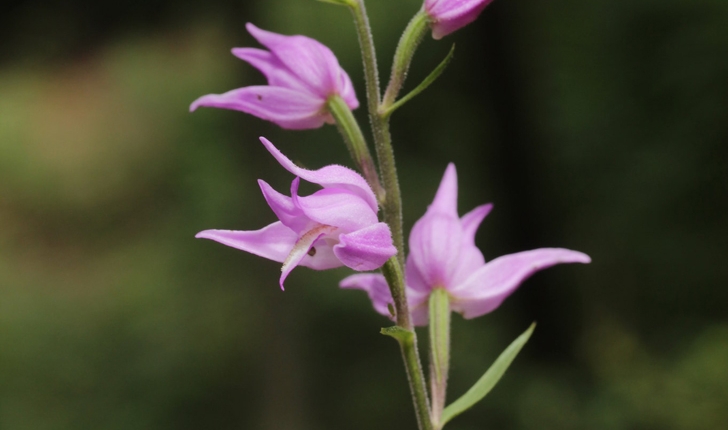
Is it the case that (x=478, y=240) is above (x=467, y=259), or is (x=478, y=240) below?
below

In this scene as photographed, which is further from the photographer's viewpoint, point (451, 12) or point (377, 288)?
point (377, 288)

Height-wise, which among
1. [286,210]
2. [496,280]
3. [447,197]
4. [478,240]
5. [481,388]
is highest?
[286,210]

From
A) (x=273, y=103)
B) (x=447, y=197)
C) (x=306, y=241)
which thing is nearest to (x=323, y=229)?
(x=306, y=241)

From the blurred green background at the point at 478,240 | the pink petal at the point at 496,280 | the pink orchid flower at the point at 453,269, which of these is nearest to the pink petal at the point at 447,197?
the pink orchid flower at the point at 453,269

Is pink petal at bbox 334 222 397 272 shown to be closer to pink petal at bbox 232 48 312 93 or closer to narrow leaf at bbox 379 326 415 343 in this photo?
narrow leaf at bbox 379 326 415 343

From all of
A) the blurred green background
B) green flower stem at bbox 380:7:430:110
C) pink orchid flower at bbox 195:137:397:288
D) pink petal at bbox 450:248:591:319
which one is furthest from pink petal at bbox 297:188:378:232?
the blurred green background

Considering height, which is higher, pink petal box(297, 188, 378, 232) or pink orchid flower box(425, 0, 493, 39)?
pink orchid flower box(425, 0, 493, 39)

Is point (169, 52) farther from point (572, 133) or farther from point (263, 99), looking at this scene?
point (263, 99)

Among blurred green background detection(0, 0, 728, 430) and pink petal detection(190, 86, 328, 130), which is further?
blurred green background detection(0, 0, 728, 430)

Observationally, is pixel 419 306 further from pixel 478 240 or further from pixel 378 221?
pixel 478 240
